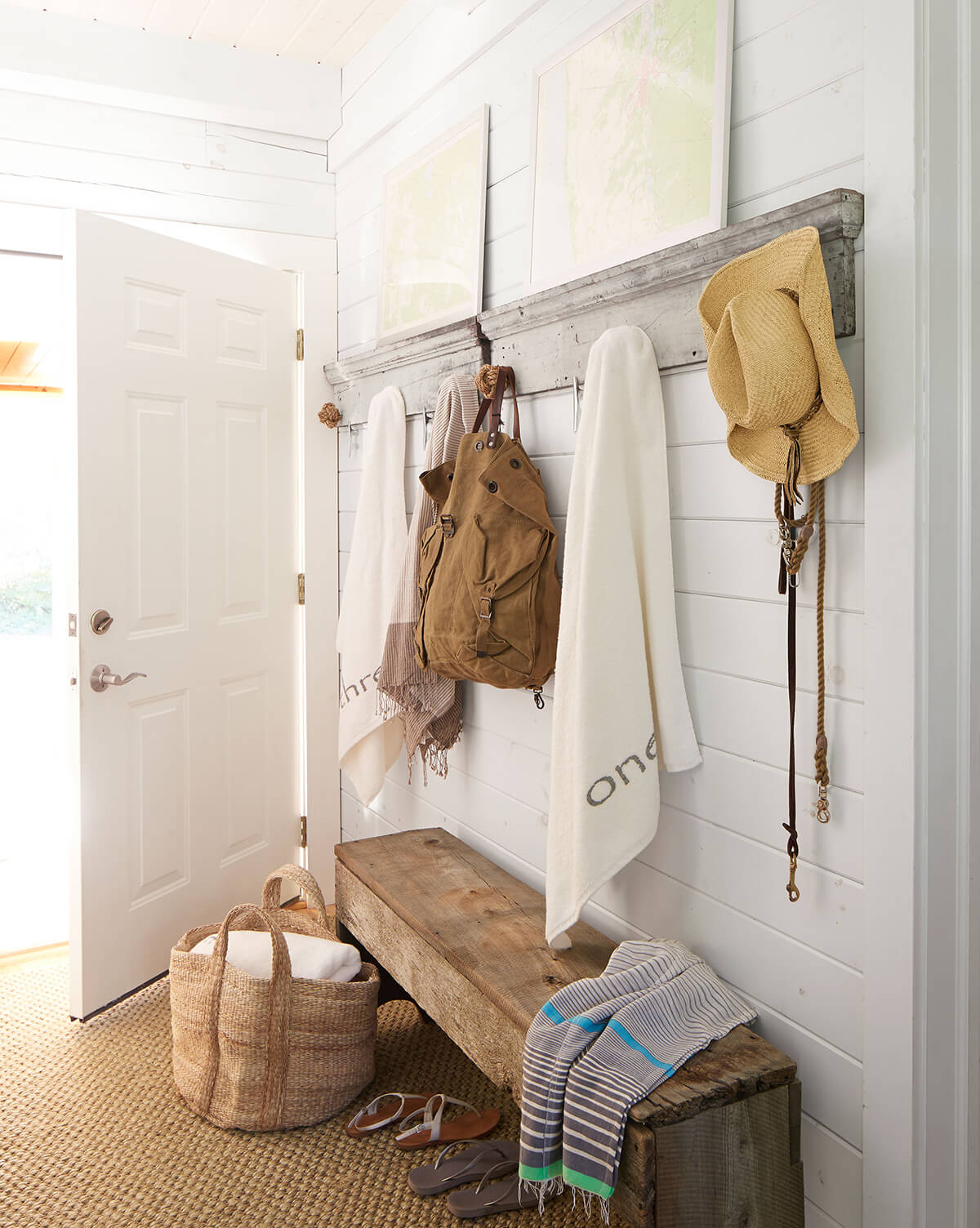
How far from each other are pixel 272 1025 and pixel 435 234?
5.71 ft

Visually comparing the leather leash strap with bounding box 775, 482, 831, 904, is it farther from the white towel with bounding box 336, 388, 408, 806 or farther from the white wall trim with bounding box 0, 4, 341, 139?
the white wall trim with bounding box 0, 4, 341, 139

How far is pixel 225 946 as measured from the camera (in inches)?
72.2

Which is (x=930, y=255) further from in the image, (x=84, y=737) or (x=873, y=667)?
(x=84, y=737)

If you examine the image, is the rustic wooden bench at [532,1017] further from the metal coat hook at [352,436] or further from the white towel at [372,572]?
the metal coat hook at [352,436]

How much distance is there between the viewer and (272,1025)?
5.89 feet

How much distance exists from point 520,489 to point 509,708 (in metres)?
0.52

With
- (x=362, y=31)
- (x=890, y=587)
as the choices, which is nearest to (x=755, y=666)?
(x=890, y=587)

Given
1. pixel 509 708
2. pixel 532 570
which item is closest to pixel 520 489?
pixel 532 570

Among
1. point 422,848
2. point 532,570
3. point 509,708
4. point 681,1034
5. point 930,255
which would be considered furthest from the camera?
point 422,848

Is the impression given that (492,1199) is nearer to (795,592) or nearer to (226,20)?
(795,592)

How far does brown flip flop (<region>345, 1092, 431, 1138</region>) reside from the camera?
1.84m

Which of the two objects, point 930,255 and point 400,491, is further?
point 400,491

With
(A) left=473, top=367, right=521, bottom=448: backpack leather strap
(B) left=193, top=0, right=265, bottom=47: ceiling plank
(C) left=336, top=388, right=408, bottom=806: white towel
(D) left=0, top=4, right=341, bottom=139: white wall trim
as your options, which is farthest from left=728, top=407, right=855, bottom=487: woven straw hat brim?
(D) left=0, top=4, right=341, bottom=139: white wall trim

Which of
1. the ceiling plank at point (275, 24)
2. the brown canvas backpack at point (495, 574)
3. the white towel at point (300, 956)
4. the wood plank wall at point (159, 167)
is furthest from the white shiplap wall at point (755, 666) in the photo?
the wood plank wall at point (159, 167)
